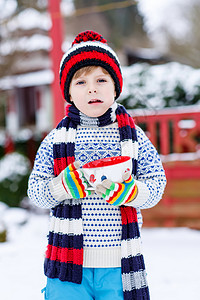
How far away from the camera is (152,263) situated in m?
3.64

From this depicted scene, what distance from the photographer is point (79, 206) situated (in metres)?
1.57

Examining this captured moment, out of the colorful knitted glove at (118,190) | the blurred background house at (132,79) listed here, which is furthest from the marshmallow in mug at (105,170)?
the blurred background house at (132,79)

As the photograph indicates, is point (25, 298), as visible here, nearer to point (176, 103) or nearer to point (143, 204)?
point (143, 204)

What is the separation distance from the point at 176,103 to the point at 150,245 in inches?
103

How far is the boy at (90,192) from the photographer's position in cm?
153

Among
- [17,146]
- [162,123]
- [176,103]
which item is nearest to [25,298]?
[162,123]

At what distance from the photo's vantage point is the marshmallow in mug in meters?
1.41

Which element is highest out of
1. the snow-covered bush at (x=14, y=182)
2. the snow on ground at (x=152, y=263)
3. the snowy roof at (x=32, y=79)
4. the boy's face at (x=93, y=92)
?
the snowy roof at (x=32, y=79)

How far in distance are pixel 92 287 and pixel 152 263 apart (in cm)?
220

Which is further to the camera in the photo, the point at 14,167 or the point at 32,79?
the point at 32,79

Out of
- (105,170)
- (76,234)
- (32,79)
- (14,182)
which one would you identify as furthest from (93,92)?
(32,79)

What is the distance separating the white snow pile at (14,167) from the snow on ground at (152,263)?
1.25m

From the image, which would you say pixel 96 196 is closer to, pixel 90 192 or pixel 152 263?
pixel 90 192

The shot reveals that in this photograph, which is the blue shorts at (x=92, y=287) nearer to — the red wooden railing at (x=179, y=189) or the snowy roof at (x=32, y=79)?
the red wooden railing at (x=179, y=189)
